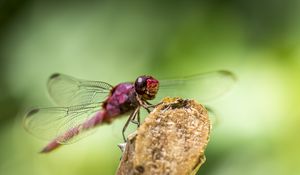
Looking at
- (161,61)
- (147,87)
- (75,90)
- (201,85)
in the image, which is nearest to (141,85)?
(147,87)

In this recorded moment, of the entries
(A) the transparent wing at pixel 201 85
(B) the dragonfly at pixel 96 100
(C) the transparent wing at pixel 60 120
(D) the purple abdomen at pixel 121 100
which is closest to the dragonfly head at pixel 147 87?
(B) the dragonfly at pixel 96 100

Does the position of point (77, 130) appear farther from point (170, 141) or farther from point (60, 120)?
point (170, 141)

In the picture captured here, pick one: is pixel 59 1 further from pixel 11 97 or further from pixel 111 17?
pixel 11 97

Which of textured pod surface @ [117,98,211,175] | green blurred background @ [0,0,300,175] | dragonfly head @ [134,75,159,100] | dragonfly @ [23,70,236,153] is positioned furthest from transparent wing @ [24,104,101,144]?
textured pod surface @ [117,98,211,175]

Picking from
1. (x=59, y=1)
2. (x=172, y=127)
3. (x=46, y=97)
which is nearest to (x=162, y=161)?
(x=172, y=127)

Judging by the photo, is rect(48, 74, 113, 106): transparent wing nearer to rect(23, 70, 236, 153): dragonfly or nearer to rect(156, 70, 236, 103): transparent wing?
rect(23, 70, 236, 153): dragonfly

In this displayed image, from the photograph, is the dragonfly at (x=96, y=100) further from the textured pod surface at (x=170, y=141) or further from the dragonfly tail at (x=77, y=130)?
the textured pod surface at (x=170, y=141)
